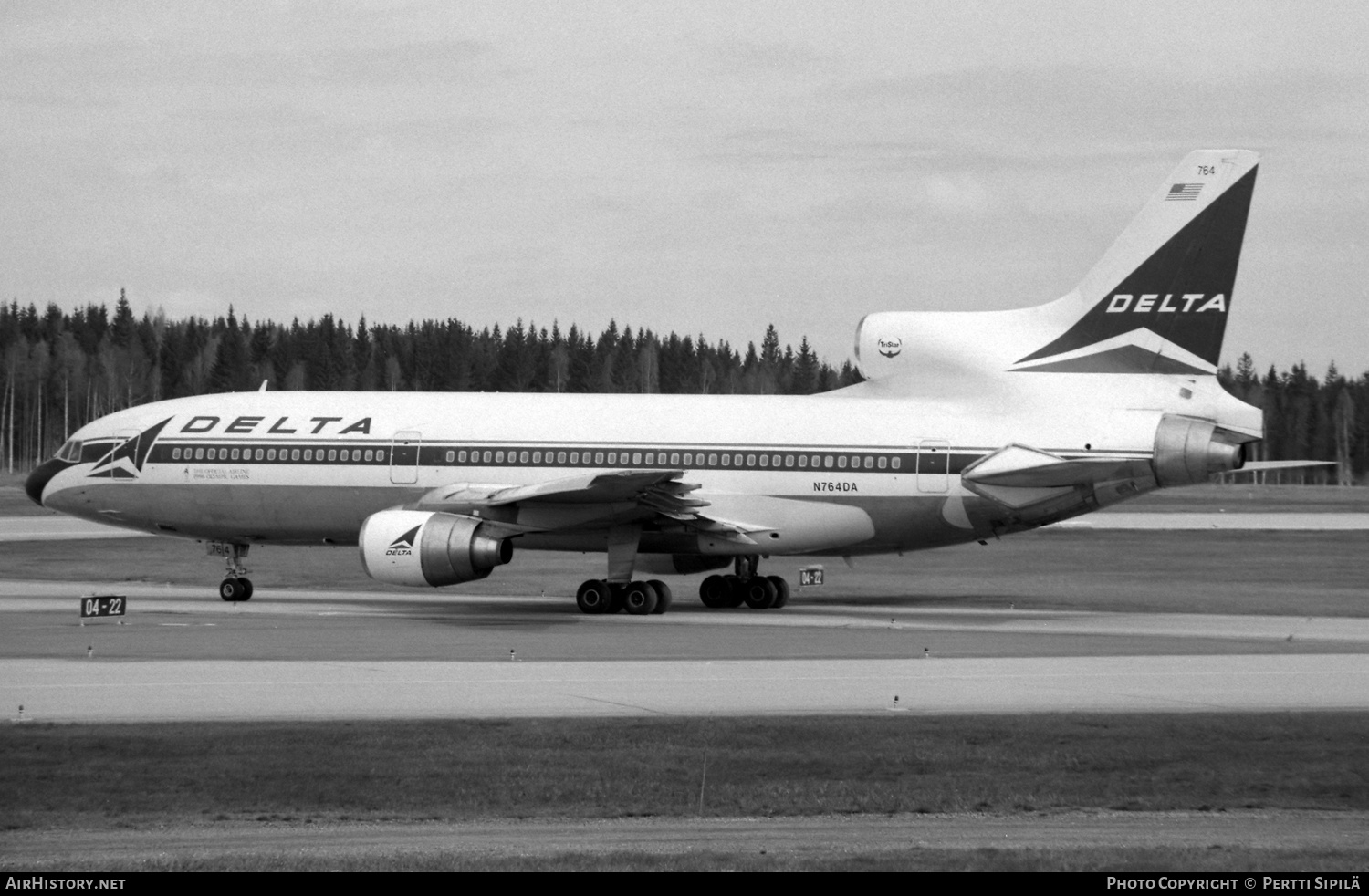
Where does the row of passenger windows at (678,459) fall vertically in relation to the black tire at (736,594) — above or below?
above

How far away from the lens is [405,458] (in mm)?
34719

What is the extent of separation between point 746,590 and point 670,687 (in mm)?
14736

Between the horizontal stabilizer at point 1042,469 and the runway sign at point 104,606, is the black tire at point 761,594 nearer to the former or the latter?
the horizontal stabilizer at point 1042,469

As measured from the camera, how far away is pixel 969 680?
21656mm

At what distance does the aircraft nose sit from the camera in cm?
3778

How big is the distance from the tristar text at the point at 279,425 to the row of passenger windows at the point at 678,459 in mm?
2293

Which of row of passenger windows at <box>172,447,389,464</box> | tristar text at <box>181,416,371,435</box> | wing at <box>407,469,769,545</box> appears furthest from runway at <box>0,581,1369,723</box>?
tristar text at <box>181,416,371,435</box>

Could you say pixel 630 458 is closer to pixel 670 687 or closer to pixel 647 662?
pixel 647 662

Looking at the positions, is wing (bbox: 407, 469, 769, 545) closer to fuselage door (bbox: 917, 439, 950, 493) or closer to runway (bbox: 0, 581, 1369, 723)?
runway (bbox: 0, 581, 1369, 723)

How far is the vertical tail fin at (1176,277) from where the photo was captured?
32.0 meters

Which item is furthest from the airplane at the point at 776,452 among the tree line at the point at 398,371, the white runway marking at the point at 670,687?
the tree line at the point at 398,371

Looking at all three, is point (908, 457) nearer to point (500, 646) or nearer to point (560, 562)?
point (500, 646)

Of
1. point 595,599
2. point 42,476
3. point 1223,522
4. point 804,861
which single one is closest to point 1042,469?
point 595,599
